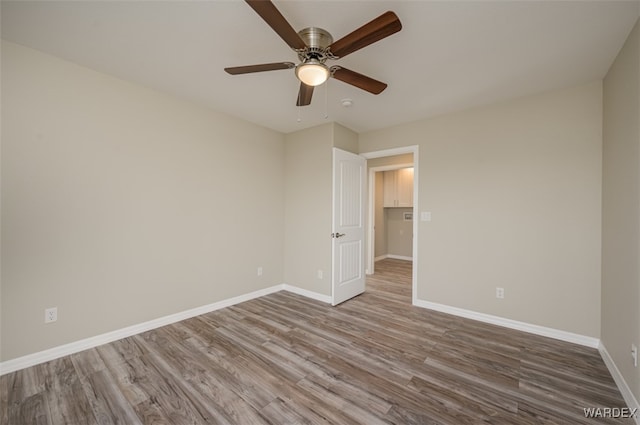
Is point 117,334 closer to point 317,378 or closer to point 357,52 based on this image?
point 317,378

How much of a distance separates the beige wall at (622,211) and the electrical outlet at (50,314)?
4367 millimetres

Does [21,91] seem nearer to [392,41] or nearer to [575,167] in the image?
[392,41]

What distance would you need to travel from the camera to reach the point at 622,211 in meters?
1.90

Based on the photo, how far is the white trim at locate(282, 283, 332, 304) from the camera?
143 inches

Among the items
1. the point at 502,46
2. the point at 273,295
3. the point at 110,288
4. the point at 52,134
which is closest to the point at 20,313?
the point at 110,288

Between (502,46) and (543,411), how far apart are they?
8.65 feet

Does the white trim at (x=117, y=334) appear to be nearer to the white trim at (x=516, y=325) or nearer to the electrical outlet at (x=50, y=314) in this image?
the electrical outlet at (x=50, y=314)

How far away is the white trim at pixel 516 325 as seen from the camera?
244 cm

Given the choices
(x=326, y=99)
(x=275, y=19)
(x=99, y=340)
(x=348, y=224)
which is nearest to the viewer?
(x=275, y=19)

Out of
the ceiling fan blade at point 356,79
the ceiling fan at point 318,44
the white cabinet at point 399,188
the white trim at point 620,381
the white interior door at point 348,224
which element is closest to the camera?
the ceiling fan at point 318,44

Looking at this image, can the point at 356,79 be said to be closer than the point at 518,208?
Yes

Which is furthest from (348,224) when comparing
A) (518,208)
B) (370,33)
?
(370,33)

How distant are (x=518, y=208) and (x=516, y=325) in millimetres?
1317

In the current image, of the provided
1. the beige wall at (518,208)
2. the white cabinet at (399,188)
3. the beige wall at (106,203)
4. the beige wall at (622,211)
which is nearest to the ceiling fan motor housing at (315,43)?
the beige wall at (106,203)
